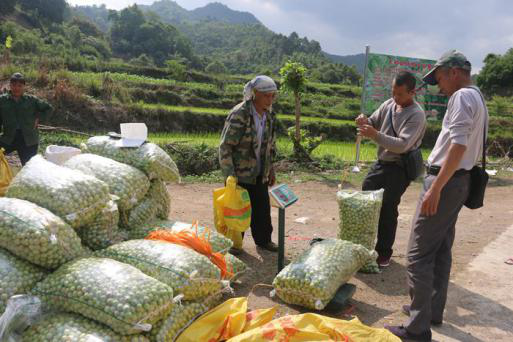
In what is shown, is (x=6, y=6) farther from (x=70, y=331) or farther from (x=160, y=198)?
(x=70, y=331)

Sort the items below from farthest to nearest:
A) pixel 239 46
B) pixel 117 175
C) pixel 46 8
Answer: pixel 239 46
pixel 46 8
pixel 117 175

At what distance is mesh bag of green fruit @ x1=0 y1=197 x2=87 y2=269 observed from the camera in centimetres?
216

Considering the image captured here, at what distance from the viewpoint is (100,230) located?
108 inches

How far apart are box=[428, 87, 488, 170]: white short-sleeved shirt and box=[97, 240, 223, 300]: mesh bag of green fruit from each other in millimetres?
Answer: 1551

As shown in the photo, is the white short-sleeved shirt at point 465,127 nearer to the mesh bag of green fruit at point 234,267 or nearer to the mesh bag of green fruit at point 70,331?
the mesh bag of green fruit at point 234,267

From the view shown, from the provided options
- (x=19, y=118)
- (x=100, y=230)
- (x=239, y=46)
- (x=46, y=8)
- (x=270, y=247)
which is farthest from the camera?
(x=239, y=46)

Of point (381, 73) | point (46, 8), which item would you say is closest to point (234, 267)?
point (381, 73)

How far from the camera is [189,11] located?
18775cm

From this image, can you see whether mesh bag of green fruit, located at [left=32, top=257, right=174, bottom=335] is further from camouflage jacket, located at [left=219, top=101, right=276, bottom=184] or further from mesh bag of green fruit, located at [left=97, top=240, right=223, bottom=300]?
camouflage jacket, located at [left=219, top=101, right=276, bottom=184]

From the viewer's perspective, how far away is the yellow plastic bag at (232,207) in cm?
366

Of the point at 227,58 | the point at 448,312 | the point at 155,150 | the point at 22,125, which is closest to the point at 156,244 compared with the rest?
the point at 155,150

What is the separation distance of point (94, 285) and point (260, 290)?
148 centimetres

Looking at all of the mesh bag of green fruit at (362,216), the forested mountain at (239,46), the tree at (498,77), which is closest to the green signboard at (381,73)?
the mesh bag of green fruit at (362,216)

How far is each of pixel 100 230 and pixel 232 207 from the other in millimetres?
1227
